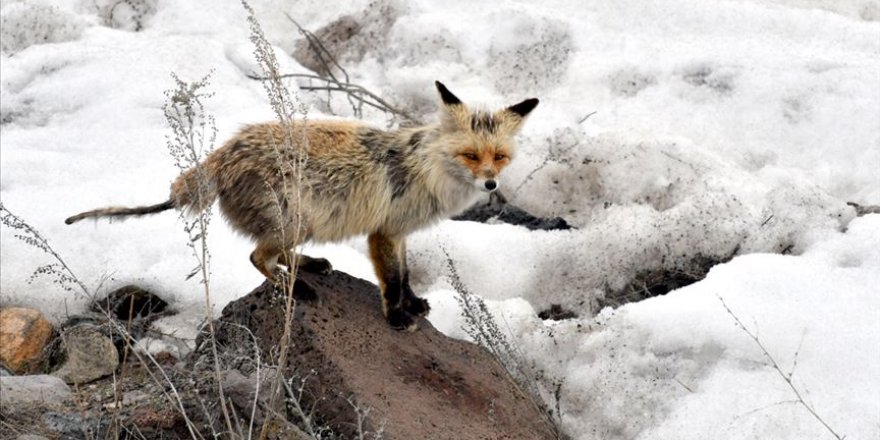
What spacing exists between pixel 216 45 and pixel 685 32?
457cm

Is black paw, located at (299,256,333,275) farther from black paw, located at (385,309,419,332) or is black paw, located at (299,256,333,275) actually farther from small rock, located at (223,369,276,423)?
small rock, located at (223,369,276,423)

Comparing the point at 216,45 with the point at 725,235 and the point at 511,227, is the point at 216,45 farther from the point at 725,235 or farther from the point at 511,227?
the point at 725,235

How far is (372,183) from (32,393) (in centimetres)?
212

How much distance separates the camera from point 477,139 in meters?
5.44

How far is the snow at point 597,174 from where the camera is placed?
5285 millimetres

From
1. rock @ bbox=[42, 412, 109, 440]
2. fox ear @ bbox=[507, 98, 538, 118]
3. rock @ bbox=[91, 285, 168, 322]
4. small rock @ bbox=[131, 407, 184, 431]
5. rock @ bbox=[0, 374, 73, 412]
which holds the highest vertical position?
fox ear @ bbox=[507, 98, 538, 118]

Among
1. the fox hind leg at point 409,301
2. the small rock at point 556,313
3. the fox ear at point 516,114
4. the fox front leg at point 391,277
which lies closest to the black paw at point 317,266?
the fox front leg at point 391,277

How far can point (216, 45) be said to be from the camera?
9.41 m

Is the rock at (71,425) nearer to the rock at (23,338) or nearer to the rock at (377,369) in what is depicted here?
the rock at (377,369)

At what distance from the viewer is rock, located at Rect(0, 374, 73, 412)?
15.0 feet

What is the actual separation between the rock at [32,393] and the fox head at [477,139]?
240 centimetres

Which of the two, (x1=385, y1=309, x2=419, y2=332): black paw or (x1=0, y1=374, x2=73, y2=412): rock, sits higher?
(x1=0, y1=374, x2=73, y2=412): rock

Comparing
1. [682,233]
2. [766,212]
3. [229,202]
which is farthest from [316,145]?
[766,212]

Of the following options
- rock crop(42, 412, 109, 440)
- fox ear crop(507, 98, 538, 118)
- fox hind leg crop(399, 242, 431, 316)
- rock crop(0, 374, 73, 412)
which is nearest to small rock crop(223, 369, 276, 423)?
rock crop(42, 412, 109, 440)
